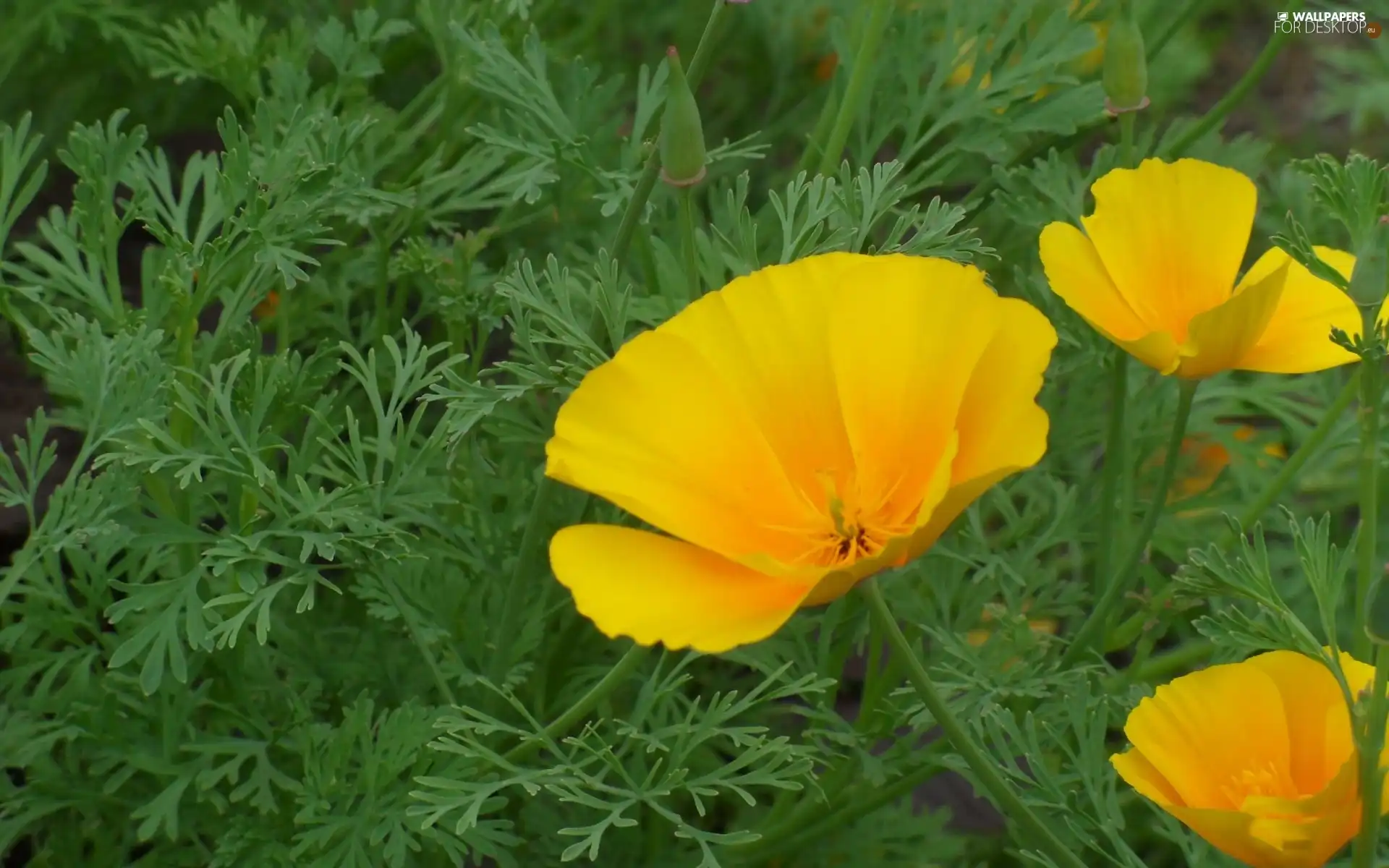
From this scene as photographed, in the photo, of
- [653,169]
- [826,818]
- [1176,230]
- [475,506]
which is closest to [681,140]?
[653,169]

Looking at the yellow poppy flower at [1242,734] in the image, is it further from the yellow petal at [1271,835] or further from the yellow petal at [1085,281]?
the yellow petal at [1085,281]

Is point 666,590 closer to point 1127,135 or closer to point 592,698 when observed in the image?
point 592,698

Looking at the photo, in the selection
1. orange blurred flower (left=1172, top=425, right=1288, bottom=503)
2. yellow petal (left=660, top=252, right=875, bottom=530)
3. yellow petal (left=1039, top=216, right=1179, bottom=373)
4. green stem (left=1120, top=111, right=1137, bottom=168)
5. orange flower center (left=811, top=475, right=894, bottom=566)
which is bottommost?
orange blurred flower (left=1172, top=425, right=1288, bottom=503)

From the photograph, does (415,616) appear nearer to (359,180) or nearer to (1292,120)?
(359,180)

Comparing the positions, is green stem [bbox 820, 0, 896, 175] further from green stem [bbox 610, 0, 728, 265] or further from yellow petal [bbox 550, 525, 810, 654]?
yellow petal [bbox 550, 525, 810, 654]

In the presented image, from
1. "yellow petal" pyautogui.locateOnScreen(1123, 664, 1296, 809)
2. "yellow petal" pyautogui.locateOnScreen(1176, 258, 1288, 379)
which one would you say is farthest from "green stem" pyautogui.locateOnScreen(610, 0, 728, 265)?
"yellow petal" pyautogui.locateOnScreen(1123, 664, 1296, 809)
